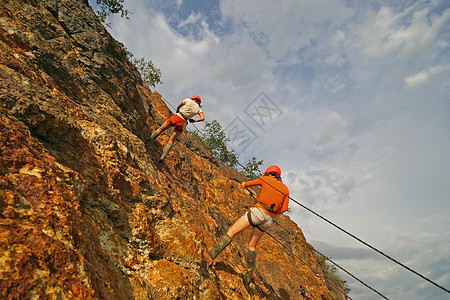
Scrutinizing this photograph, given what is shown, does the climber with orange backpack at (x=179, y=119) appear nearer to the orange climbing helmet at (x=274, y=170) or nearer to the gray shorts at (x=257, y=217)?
the orange climbing helmet at (x=274, y=170)

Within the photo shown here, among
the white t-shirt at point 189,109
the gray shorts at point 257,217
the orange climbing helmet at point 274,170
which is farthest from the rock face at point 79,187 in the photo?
the orange climbing helmet at point 274,170

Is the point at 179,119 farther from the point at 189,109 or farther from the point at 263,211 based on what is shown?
the point at 263,211

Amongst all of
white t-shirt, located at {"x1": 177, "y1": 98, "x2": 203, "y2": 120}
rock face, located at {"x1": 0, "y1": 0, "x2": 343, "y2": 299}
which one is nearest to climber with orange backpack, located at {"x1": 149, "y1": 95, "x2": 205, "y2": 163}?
white t-shirt, located at {"x1": 177, "y1": 98, "x2": 203, "y2": 120}

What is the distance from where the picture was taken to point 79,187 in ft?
9.84

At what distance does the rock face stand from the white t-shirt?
1.69 m

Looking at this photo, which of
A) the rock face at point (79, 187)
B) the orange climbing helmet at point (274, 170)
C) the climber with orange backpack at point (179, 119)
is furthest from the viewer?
the climber with orange backpack at point (179, 119)

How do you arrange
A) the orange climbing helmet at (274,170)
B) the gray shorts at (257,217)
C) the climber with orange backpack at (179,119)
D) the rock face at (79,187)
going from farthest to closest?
the climber with orange backpack at (179,119) → the orange climbing helmet at (274,170) → the gray shorts at (257,217) → the rock face at (79,187)

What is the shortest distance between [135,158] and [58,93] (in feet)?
6.47

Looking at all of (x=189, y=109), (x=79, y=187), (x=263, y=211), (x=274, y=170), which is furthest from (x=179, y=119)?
(x=79, y=187)

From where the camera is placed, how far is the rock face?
1.90 meters

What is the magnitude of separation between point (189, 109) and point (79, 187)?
5158 mm

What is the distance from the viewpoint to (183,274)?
3.69 meters

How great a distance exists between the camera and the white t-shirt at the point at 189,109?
7.73 metres

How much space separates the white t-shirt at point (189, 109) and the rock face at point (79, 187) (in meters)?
1.69
